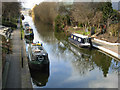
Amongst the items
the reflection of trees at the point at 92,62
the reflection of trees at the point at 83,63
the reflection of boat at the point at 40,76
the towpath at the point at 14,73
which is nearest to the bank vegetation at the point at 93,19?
the reflection of trees at the point at 92,62

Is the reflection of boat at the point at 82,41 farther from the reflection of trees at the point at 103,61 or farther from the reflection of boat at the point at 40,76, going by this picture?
the reflection of boat at the point at 40,76

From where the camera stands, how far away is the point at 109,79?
15.8 m

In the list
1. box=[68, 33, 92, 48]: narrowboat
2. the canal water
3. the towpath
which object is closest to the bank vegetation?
box=[68, 33, 92, 48]: narrowboat

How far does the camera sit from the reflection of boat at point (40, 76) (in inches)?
590

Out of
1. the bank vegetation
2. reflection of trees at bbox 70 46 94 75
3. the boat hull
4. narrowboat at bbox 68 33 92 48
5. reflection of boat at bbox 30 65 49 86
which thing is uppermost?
the bank vegetation

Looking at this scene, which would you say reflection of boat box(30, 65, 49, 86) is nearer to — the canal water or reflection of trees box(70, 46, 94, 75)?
the canal water

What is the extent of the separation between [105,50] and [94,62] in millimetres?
5003

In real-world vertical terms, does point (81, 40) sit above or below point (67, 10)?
below

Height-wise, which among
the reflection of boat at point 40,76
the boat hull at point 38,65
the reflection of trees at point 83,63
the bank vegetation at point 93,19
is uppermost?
the bank vegetation at point 93,19

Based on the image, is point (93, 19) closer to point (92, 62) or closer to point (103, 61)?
point (103, 61)

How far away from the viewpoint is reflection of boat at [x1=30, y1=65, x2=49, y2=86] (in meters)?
15.0

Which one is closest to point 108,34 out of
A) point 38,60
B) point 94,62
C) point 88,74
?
point 94,62

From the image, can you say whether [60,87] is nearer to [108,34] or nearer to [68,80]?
[68,80]

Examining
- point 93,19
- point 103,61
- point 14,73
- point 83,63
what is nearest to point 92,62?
point 83,63
